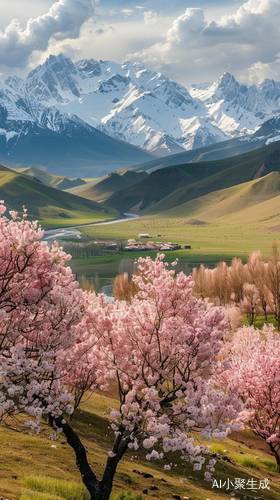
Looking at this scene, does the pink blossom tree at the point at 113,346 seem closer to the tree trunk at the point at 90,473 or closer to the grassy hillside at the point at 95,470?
the tree trunk at the point at 90,473

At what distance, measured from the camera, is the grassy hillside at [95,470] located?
21.3 metres

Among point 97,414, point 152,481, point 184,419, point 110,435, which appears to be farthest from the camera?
point 97,414

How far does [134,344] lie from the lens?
20.9 metres

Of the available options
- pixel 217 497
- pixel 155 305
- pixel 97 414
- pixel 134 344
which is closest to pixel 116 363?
pixel 134 344

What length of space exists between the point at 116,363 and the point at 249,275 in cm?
8091

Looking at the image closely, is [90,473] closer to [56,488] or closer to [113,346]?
Result: [56,488]

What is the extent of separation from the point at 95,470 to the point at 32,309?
10.5 metres

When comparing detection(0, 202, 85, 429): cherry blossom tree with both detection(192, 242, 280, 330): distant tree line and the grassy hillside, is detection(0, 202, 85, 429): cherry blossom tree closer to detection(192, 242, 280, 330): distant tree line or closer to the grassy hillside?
the grassy hillside

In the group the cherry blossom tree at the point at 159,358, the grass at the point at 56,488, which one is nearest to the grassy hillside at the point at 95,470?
the grass at the point at 56,488

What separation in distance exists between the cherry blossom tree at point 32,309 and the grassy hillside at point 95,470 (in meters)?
4.29

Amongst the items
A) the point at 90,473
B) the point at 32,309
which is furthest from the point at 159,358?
the point at 32,309

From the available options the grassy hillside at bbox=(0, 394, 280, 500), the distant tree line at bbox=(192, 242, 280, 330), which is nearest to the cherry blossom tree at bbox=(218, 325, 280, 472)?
the grassy hillside at bbox=(0, 394, 280, 500)

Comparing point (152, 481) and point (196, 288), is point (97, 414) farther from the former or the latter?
point (196, 288)

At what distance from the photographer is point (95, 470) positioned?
24547 millimetres
